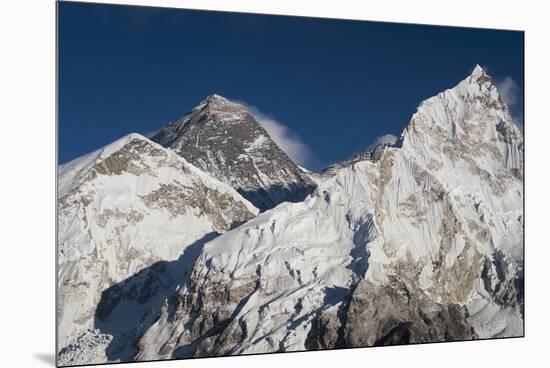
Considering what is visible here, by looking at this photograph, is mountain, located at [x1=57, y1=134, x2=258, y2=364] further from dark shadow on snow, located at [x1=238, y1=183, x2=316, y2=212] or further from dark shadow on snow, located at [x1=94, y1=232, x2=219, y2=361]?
dark shadow on snow, located at [x1=238, y1=183, x2=316, y2=212]

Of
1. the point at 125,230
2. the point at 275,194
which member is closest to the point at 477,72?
the point at 125,230

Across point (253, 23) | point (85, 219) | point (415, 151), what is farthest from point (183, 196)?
point (253, 23)

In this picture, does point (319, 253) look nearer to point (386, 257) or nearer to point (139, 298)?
point (386, 257)

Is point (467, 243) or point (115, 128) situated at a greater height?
point (115, 128)

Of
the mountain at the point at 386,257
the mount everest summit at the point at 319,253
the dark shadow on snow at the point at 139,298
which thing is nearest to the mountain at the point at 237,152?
the mount everest summit at the point at 319,253

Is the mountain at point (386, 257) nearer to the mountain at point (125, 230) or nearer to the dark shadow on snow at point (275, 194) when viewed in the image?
the mountain at point (125, 230)

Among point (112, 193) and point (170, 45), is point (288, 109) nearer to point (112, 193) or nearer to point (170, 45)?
point (170, 45)

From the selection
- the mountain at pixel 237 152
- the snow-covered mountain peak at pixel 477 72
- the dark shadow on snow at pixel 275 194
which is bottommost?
the dark shadow on snow at pixel 275 194
